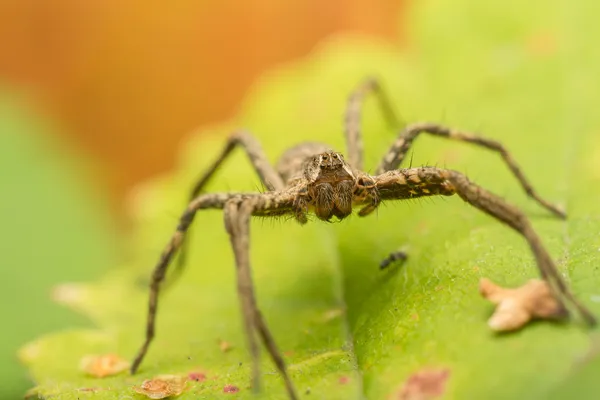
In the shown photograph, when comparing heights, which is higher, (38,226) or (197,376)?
(38,226)

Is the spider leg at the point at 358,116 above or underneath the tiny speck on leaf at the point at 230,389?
above

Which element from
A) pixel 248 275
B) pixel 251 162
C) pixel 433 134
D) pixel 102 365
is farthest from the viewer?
pixel 251 162

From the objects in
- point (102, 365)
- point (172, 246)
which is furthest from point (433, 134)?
point (102, 365)

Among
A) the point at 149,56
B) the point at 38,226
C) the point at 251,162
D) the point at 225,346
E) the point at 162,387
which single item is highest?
the point at 149,56

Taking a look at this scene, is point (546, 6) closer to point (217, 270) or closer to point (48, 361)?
point (217, 270)

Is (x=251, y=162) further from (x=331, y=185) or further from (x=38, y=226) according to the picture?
(x=38, y=226)

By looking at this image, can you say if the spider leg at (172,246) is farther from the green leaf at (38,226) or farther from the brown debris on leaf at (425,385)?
the brown debris on leaf at (425,385)

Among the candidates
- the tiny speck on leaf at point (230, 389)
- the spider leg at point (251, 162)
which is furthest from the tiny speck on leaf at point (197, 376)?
the spider leg at point (251, 162)
